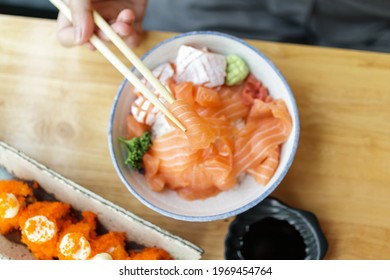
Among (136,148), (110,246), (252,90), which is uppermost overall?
(252,90)

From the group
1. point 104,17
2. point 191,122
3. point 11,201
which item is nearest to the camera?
point 191,122

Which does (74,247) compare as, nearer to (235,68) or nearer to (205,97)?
(205,97)

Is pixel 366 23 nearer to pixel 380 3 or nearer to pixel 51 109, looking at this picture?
pixel 380 3

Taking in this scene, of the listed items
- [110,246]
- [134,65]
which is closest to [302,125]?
[134,65]

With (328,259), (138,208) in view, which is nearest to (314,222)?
(328,259)

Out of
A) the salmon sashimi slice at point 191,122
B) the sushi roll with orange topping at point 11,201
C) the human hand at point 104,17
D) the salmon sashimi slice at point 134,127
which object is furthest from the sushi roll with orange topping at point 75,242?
the human hand at point 104,17

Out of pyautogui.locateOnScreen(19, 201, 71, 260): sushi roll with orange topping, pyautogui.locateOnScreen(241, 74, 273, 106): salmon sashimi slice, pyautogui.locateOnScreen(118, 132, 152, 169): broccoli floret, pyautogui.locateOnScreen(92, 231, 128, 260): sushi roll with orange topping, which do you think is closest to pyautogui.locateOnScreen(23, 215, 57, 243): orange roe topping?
pyautogui.locateOnScreen(19, 201, 71, 260): sushi roll with orange topping
